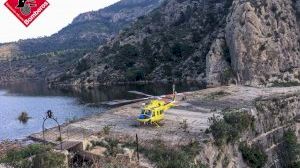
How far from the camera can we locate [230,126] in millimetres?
44875

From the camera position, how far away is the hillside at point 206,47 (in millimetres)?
87500

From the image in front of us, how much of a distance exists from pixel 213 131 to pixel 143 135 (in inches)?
242

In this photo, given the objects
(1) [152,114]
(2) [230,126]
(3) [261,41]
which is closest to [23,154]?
(1) [152,114]

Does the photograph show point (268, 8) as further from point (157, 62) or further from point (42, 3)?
point (42, 3)

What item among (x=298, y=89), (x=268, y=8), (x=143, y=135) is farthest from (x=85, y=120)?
(x=268, y=8)

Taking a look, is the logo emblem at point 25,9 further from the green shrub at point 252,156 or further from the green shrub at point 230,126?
the green shrub at point 252,156

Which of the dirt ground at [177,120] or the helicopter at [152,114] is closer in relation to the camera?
the dirt ground at [177,120]

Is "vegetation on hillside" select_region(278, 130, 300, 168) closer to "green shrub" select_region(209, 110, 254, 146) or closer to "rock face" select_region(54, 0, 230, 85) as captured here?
"green shrub" select_region(209, 110, 254, 146)

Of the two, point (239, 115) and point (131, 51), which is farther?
point (131, 51)

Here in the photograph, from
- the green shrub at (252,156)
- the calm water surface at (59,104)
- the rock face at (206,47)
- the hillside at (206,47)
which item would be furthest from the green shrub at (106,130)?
the hillside at (206,47)

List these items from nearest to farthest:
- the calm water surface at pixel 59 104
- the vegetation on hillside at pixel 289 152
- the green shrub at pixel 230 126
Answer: the green shrub at pixel 230 126 → the vegetation on hillside at pixel 289 152 → the calm water surface at pixel 59 104

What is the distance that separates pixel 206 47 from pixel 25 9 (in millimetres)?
91550

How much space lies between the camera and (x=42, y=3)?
74.1ft

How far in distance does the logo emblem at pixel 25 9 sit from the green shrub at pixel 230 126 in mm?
23744
